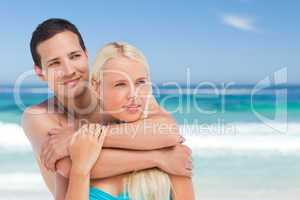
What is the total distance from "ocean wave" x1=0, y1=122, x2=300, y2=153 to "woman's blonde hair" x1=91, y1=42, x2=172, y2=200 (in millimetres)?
4594

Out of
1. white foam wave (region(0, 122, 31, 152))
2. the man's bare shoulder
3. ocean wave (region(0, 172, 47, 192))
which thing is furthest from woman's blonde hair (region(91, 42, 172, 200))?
white foam wave (region(0, 122, 31, 152))

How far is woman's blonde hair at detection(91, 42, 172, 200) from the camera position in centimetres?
172

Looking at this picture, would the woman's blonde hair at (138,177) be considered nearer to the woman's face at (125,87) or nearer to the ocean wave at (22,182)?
the woman's face at (125,87)

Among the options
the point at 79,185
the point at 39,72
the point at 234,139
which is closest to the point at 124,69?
the point at 79,185

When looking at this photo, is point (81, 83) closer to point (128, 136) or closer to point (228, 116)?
point (128, 136)

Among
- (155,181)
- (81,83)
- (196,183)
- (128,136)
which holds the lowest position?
(196,183)

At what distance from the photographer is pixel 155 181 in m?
1.75

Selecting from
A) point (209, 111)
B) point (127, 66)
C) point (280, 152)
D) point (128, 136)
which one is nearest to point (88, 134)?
point (128, 136)

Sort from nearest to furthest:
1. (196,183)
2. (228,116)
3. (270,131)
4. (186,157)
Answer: (186,157)
(196,183)
(270,131)
(228,116)

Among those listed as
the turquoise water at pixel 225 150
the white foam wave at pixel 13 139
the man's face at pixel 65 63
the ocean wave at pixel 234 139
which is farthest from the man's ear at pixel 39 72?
the white foam wave at pixel 13 139

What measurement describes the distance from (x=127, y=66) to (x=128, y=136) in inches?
8.6

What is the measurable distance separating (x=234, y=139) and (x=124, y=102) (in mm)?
5843

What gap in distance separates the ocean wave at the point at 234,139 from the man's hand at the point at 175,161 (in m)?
4.51

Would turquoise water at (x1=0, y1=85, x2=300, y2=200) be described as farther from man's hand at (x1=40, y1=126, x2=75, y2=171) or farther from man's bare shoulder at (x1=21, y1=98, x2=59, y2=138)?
man's hand at (x1=40, y1=126, x2=75, y2=171)
